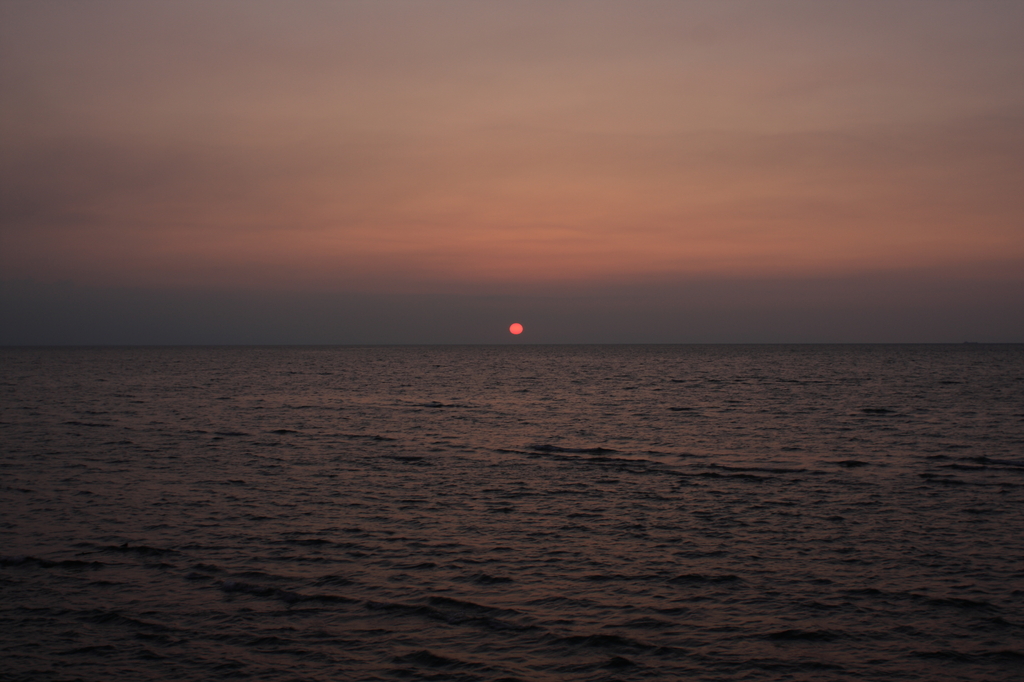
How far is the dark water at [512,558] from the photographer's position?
1296cm

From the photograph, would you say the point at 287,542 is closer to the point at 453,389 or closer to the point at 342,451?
the point at 342,451

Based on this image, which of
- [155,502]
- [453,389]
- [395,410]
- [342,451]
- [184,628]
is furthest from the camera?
[453,389]

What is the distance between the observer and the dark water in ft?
42.5

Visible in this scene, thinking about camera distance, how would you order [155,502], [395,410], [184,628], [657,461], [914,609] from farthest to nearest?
[395,410] < [657,461] < [155,502] < [914,609] < [184,628]

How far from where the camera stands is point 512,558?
18516mm

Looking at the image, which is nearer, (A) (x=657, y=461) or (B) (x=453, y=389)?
(A) (x=657, y=461)

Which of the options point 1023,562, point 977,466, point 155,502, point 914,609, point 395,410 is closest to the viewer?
point 914,609

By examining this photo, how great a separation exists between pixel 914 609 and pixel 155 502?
22.6 metres

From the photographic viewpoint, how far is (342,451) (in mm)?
37406

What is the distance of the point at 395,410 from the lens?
6109cm

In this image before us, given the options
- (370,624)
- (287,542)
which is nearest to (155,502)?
(287,542)

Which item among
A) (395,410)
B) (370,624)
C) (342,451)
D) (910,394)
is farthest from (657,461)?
(910,394)

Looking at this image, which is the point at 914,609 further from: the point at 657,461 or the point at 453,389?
the point at 453,389

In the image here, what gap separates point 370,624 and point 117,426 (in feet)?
131
